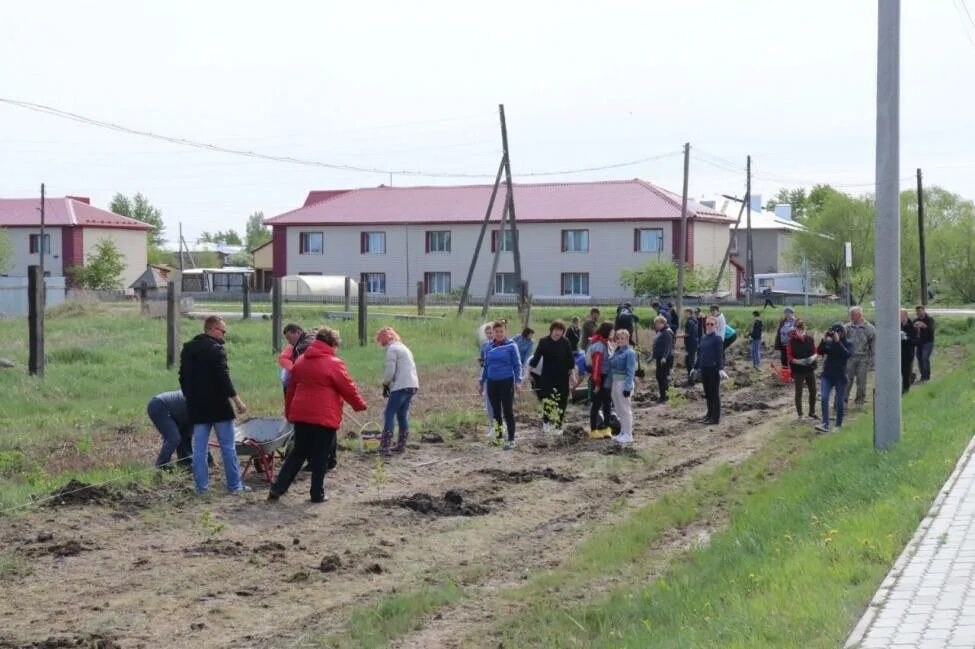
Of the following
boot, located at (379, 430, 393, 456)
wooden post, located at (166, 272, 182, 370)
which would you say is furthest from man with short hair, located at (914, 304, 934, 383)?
wooden post, located at (166, 272, 182, 370)

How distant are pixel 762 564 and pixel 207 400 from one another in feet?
20.8

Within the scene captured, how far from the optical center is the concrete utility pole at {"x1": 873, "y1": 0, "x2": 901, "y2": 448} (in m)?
14.5

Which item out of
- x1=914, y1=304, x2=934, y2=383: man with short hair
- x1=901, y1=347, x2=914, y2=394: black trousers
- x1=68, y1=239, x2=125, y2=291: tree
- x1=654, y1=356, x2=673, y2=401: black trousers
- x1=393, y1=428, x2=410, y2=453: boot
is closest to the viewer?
x1=393, y1=428, x2=410, y2=453: boot

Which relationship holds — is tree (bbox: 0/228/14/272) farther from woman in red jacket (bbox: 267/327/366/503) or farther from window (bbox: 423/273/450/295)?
woman in red jacket (bbox: 267/327/366/503)

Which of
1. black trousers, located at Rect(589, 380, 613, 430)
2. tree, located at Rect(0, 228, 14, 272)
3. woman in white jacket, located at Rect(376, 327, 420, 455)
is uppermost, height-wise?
tree, located at Rect(0, 228, 14, 272)

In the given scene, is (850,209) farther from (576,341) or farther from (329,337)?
(329,337)

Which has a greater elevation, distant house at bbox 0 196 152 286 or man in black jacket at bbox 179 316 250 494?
→ distant house at bbox 0 196 152 286

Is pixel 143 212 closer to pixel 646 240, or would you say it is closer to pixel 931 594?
pixel 646 240

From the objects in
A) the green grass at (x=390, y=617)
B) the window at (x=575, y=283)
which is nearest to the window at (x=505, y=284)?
the window at (x=575, y=283)

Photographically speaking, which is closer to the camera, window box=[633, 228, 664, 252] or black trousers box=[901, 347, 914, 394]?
black trousers box=[901, 347, 914, 394]

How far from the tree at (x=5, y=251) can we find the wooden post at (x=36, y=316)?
57.9 meters

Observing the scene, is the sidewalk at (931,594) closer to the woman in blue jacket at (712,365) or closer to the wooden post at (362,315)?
the woman in blue jacket at (712,365)

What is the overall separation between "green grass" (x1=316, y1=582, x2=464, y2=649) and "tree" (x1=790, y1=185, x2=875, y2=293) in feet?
235

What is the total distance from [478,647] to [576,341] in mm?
17762
